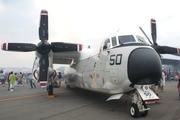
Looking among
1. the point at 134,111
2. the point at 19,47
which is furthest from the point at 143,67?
the point at 19,47

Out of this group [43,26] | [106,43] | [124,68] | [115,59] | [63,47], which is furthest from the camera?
[43,26]

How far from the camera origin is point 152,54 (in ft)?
22.0

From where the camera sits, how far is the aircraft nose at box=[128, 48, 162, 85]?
643cm

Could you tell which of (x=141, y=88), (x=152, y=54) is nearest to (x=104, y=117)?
(x=141, y=88)

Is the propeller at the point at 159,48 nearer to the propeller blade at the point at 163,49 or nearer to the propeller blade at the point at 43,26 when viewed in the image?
the propeller blade at the point at 163,49

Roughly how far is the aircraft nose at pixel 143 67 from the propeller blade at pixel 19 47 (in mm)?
7880

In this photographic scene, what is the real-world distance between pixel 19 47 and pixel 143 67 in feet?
29.5

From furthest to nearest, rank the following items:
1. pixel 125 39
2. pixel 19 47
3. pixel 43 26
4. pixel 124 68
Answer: pixel 43 26, pixel 19 47, pixel 125 39, pixel 124 68

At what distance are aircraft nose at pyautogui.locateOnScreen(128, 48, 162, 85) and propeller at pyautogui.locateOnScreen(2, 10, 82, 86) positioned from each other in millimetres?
6538

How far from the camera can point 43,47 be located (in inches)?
475

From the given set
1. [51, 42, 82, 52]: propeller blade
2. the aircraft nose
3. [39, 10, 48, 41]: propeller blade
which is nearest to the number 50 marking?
the aircraft nose

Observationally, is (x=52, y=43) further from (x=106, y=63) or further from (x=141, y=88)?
(x=141, y=88)

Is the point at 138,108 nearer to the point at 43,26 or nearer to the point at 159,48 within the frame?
the point at 159,48

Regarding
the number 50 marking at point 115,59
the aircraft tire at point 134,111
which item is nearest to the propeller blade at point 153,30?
the number 50 marking at point 115,59
